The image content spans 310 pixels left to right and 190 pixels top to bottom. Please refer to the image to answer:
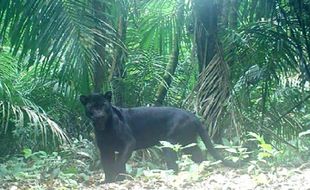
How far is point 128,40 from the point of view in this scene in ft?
28.3

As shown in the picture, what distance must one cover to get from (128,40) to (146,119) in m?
1.66

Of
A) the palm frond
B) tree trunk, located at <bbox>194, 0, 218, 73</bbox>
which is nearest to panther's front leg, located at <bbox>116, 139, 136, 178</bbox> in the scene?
tree trunk, located at <bbox>194, 0, 218, 73</bbox>

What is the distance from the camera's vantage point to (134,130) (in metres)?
7.35

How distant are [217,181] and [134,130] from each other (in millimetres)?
2796

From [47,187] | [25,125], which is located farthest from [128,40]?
[47,187]

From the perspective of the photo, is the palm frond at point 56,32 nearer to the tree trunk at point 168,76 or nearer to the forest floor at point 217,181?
the forest floor at point 217,181

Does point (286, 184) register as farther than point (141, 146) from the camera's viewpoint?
No

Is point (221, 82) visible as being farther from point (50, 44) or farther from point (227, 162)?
point (50, 44)

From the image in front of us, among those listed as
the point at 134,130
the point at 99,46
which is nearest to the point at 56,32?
the point at 99,46

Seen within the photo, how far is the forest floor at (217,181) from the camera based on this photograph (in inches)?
168

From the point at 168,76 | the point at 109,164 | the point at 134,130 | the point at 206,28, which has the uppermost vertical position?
the point at 206,28

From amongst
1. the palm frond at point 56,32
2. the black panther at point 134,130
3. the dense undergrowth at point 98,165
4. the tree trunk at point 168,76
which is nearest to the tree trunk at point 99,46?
the palm frond at point 56,32

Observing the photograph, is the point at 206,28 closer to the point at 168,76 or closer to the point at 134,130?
the point at 134,130

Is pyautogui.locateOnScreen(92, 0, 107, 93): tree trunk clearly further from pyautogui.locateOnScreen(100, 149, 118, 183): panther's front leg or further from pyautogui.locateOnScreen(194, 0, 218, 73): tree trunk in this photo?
pyautogui.locateOnScreen(194, 0, 218, 73): tree trunk
